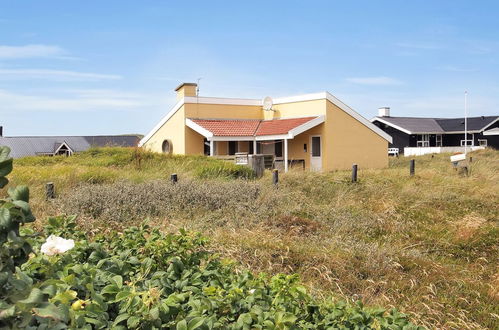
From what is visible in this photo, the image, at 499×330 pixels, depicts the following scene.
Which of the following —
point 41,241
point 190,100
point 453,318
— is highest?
point 190,100

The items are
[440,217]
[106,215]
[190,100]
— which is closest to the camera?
[106,215]

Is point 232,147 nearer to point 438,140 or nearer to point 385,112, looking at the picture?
point 385,112

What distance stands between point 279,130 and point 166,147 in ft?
23.6

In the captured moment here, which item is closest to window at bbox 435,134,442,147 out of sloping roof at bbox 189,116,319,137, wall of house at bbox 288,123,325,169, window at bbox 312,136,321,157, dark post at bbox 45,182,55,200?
wall of house at bbox 288,123,325,169

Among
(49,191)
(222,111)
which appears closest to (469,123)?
(222,111)

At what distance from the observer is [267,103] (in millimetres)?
28406

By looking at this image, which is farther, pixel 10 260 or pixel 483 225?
pixel 483 225

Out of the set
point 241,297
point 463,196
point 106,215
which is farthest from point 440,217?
point 241,297

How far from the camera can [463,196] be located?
44.6 feet

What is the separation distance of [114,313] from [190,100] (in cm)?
2451

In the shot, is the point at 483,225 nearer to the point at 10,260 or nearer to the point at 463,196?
the point at 463,196

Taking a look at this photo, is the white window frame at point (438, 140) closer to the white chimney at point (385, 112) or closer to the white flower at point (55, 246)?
the white chimney at point (385, 112)

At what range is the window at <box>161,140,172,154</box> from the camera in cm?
2814

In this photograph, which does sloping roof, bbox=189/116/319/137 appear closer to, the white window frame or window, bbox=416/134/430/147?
window, bbox=416/134/430/147
